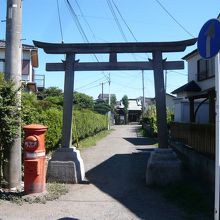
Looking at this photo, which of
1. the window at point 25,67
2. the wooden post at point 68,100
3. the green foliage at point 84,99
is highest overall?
the window at point 25,67

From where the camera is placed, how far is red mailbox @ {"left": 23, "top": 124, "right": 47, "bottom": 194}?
8.62 metres

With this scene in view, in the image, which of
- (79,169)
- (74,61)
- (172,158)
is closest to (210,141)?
(172,158)

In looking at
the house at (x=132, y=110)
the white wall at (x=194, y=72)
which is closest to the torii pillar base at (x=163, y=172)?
the white wall at (x=194, y=72)

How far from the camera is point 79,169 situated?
1070 centimetres

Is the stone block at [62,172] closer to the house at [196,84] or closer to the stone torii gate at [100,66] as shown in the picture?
the stone torii gate at [100,66]

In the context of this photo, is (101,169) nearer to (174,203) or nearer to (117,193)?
(117,193)

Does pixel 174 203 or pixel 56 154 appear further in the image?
pixel 56 154

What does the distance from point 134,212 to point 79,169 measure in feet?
10.8

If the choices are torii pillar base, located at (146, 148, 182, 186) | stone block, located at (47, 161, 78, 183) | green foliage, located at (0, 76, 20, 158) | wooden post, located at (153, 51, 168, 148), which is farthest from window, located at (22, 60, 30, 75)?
green foliage, located at (0, 76, 20, 158)

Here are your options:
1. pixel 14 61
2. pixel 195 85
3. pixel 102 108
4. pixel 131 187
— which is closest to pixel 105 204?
pixel 131 187

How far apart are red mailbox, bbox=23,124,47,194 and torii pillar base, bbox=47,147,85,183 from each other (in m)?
1.85

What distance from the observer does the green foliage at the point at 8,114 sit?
29.0ft

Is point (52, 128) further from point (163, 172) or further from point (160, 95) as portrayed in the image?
point (163, 172)

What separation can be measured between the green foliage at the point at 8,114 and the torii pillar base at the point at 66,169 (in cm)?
184
